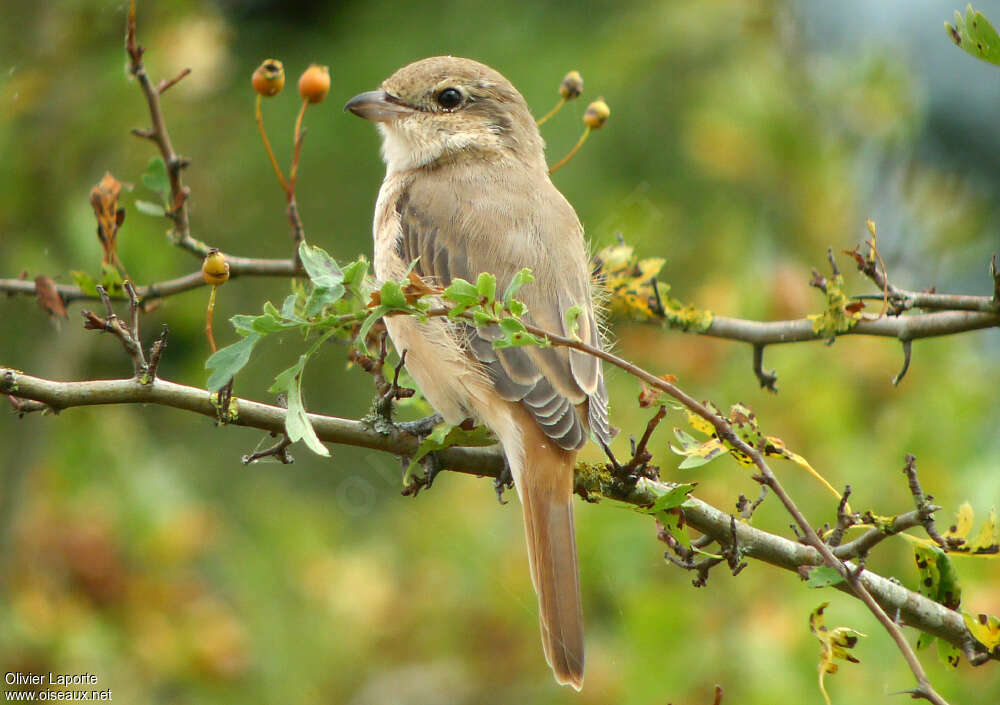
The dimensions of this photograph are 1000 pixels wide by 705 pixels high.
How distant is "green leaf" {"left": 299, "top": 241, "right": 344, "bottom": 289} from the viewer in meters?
2.47

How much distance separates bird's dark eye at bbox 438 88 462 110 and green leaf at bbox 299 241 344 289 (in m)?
2.51

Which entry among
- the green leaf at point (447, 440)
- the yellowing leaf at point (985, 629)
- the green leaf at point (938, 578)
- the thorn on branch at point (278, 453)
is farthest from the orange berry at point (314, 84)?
the yellowing leaf at point (985, 629)

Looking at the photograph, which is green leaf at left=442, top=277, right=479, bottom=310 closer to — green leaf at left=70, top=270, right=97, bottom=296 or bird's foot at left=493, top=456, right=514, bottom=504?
bird's foot at left=493, top=456, right=514, bottom=504

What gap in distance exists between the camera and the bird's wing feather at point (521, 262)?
3711 millimetres

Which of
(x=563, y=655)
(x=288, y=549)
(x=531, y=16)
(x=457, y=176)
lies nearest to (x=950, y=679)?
(x=563, y=655)

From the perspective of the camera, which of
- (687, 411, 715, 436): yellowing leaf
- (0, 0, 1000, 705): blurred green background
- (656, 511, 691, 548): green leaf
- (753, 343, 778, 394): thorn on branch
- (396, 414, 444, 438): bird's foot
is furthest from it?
(0, 0, 1000, 705): blurred green background

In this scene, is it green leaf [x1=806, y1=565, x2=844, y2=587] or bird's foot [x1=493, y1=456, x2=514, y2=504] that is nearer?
green leaf [x1=806, y1=565, x2=844, y2=587]

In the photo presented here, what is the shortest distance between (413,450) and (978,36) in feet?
5.58

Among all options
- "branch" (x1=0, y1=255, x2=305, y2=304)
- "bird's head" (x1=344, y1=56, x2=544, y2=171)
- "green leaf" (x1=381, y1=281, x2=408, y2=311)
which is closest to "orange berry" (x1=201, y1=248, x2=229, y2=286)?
"green leaf" (x1=381, y1=281, x2=408, y2=311)

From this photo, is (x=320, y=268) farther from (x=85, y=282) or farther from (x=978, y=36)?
(x=85, y=282)

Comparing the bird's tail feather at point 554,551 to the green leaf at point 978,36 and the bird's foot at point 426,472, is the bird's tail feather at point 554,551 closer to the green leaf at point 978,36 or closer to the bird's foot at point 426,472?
the bird's foot at point 426,472

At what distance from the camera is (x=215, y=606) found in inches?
224

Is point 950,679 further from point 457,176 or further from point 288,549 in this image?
point 288,549

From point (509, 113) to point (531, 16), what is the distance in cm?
411
